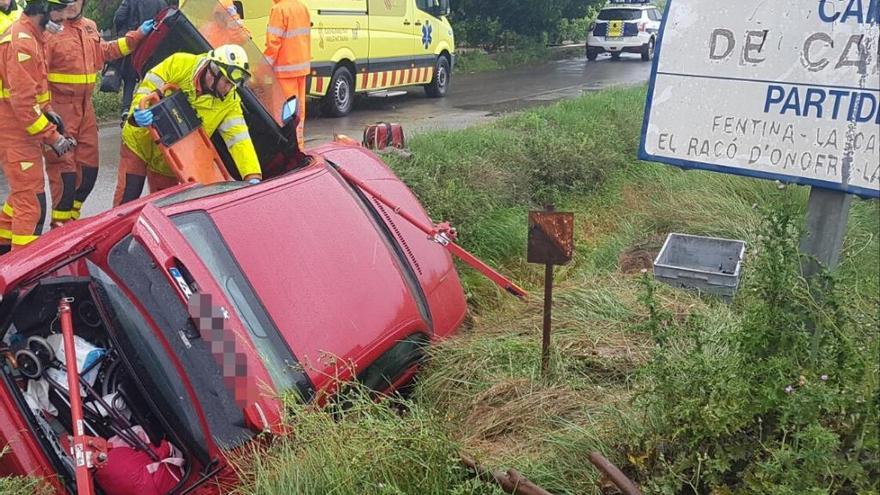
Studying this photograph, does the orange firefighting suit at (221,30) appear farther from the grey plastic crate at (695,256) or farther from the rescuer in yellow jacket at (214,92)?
the grey plastic crate at (695,256)

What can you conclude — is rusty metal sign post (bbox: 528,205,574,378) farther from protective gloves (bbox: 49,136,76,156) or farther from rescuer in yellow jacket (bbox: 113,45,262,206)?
protective gloves (bbox: 49,136,76,156)

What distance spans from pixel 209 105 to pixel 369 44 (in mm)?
7471

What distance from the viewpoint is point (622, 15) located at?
76.0ft

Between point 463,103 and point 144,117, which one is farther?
point 463,103

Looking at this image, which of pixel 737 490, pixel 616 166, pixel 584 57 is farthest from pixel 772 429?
pixel 584 57

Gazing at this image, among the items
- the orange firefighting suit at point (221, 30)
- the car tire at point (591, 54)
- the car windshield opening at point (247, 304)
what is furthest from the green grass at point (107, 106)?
the car tire at point (591, 54)

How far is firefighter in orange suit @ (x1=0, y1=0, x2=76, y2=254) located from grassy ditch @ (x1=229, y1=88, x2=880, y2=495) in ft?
9.15

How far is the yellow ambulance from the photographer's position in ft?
34.0

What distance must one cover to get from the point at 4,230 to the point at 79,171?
2.20 ft

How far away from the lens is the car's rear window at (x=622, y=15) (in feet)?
75.5

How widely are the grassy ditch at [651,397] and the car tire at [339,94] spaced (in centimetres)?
648

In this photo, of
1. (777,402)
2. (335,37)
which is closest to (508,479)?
(777,402)

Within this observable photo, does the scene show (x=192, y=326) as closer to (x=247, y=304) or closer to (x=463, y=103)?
(x=247, y=304)

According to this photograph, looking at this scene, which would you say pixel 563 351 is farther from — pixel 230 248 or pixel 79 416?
pixel 79 416
